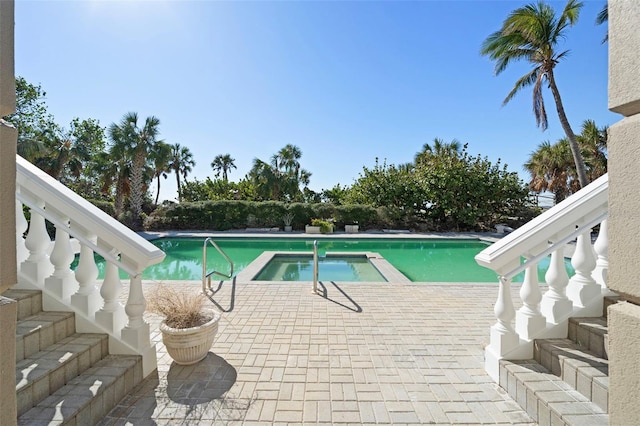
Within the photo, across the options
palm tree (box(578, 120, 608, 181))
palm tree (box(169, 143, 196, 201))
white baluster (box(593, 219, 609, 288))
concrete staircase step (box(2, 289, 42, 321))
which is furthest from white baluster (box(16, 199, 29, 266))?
palm tree (box(169, 143, 196, 201))

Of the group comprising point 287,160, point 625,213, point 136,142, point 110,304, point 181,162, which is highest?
point 181,162

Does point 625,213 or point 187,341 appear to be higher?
point 625,213

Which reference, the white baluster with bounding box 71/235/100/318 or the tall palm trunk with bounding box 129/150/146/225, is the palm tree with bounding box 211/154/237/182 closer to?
the tall palm trunk with bounding box 129/150/146/225

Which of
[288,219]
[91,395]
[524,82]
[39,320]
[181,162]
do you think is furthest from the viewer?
[181,162]

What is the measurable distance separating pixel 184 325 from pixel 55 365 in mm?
872

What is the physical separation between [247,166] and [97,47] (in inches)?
762

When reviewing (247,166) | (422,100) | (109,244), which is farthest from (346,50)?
(247,166)

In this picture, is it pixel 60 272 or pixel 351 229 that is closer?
pixel 60 272

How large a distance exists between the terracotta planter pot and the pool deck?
11 centimetres

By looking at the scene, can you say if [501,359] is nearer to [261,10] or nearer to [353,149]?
[261,10]

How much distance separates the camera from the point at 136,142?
17.6 m

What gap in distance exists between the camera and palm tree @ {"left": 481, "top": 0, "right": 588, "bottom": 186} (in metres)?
10.8

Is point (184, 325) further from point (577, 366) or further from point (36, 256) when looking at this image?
point (577, 366)

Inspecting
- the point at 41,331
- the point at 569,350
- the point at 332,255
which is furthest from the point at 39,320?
the point at 332,255
